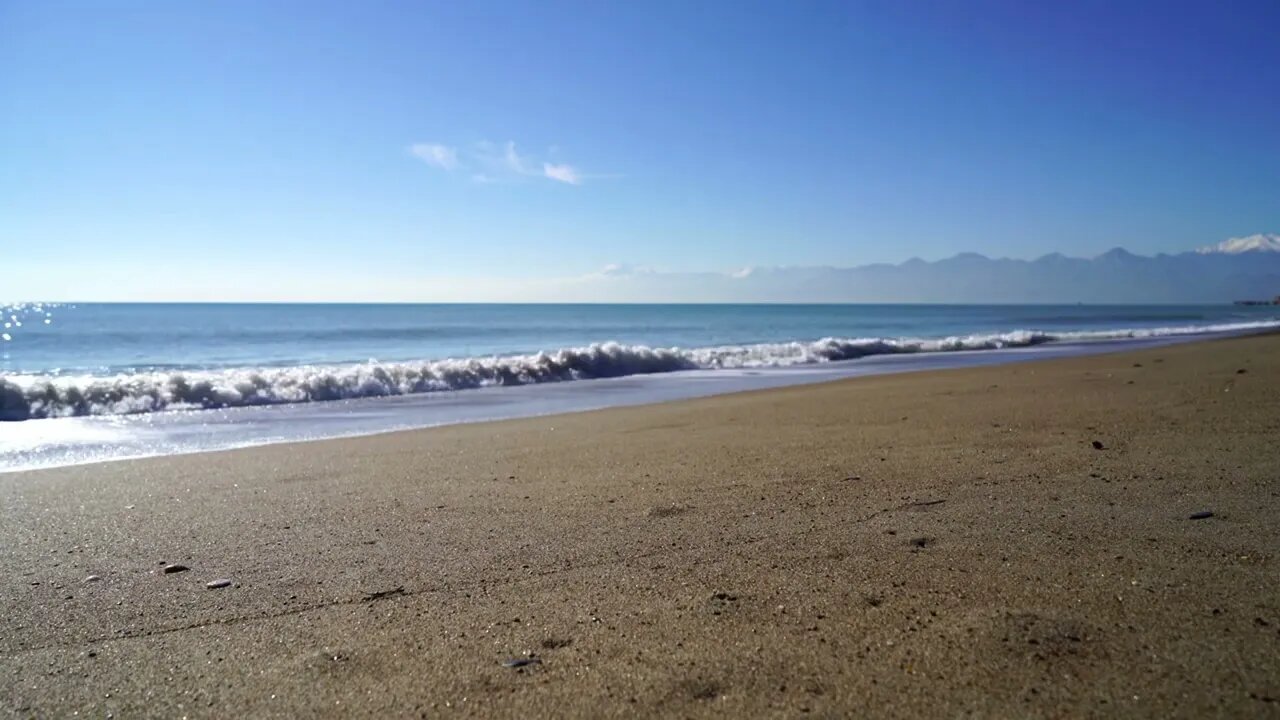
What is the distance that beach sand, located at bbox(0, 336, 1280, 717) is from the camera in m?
2.23

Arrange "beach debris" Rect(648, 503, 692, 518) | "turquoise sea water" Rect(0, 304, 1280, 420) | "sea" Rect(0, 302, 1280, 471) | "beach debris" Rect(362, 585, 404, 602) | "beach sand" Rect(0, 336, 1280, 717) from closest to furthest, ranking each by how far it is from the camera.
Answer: "beach sand" Rect(0, 336, 1280, 717) → "beach debris" Rect(362, 585, 404, 602) → "beach debris" Rect(648, 503, 692, 518) → "sea" Rect(0, 302, 1280, 471) → "turquoise sea water" Rect(0, 304, 1280, 420)

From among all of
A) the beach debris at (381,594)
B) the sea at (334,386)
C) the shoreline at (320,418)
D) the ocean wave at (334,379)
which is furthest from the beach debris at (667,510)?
the ocean wave at (334,379)

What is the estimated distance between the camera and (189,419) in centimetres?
1120

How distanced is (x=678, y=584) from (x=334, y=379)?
13.2m

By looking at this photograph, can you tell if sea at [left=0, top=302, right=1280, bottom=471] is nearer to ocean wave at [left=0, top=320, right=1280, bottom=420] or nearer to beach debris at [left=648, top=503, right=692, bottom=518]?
ocean wave at [left=0, top=320, right=1280, bottom=420]

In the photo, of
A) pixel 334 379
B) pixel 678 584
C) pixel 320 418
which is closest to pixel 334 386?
pixel 334 379

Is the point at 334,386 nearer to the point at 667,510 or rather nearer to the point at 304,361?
the point at 667,510

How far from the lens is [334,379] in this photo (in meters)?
14.8

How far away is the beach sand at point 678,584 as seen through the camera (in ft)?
7.30

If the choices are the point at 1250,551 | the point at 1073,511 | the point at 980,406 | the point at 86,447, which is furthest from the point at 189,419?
the point at 1250,551

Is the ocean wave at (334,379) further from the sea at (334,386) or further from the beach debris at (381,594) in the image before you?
the beach debris at (381,594)

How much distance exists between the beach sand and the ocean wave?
7.28m

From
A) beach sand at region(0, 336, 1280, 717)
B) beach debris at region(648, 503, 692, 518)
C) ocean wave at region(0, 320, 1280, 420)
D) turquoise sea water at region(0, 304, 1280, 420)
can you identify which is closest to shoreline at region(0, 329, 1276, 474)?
ocean wave at region(0, 320, 1280, 420)

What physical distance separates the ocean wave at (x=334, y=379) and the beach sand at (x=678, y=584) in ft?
23.9
